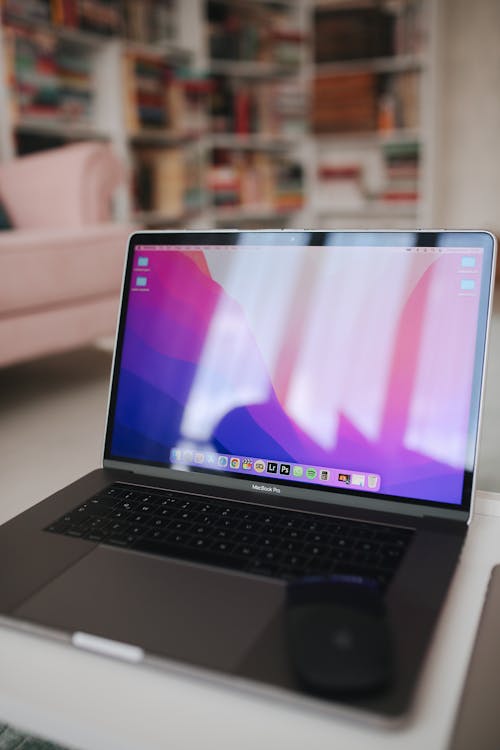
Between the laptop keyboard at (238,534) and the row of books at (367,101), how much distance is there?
3.55 m

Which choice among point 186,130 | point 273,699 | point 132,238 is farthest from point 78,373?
point 186,130

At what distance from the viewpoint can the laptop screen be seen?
1.92ft

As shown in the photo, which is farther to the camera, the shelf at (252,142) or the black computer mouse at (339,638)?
the shelf at (252,142)

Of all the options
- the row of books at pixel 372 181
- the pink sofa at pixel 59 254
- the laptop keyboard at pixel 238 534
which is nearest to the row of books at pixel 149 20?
the row of books at pixel 372 181

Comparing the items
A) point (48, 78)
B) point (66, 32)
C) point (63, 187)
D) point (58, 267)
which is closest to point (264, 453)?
point (58, 267)

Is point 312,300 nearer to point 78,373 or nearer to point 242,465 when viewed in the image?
point 242,465

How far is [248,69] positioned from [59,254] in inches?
101

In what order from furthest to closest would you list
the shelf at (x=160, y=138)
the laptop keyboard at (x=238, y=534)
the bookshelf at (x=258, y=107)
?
1. the shelf at (x=160, y=138)
2. the bookshelf at (x=258, y=107)
3. the laptop keyboard at (x=238, y=534)

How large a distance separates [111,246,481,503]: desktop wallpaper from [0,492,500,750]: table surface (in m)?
0.19

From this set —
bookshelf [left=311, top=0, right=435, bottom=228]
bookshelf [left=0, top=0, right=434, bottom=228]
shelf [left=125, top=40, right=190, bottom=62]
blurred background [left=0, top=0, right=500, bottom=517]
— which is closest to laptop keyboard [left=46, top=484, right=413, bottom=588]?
blurred background [left=0, top=0, right=500, bottom=517]

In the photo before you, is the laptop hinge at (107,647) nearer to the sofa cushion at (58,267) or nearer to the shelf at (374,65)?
the sofa cushion at (58,267)

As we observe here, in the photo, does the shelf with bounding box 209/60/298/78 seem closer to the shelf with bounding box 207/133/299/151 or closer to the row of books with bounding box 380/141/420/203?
the shelf with bounding box 207/133/299/151

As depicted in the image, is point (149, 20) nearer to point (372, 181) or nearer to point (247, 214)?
point (247, 214)

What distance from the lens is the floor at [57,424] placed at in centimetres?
93
